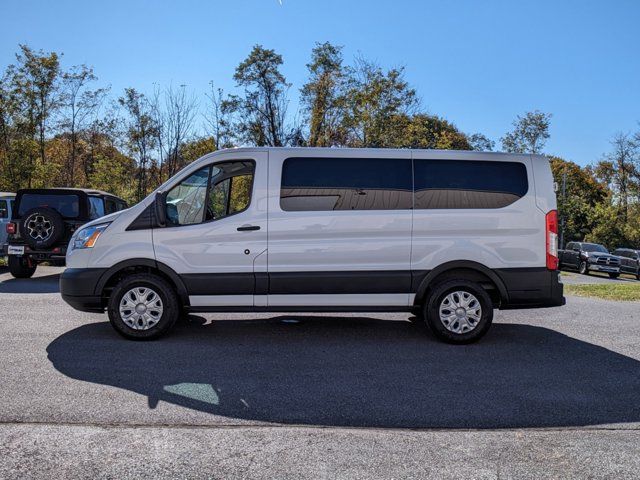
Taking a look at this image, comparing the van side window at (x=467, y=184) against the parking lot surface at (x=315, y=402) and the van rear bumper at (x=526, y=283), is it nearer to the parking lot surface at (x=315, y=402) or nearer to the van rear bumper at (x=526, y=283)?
the van rear bumper at (x=526, y=283)

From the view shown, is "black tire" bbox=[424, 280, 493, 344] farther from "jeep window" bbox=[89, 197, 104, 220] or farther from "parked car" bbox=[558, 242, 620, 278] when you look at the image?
"parked car" bbox=[558, 242, 620, 278]

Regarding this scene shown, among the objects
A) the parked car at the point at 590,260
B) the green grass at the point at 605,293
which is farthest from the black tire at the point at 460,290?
the parked car at the point at 590,260

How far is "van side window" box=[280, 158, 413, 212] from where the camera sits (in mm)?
6203

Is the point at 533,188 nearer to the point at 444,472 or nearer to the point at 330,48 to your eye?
the point at 444,472

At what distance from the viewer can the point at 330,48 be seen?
30234 millimetres

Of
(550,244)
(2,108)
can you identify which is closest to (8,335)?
(550,244)

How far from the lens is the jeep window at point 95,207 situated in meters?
12.4

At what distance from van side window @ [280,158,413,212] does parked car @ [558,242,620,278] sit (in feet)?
101

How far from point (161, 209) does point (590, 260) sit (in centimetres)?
3239

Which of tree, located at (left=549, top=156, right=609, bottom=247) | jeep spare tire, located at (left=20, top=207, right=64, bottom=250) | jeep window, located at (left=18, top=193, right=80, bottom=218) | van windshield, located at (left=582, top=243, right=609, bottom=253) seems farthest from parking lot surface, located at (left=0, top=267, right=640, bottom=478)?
tree, located at (left=549, top=156, right=609, bottom=247)

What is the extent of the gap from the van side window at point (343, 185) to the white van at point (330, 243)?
11mm

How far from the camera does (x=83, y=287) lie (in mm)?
6258

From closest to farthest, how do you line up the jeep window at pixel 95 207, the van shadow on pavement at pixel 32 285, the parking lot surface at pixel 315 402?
1. the parking lot surface at pixel 315 402
2. the van shadow on pavement at pixel 32 285
3. the jeep window at pixel 95 207

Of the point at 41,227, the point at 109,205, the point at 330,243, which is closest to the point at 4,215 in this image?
the point at 109,205
